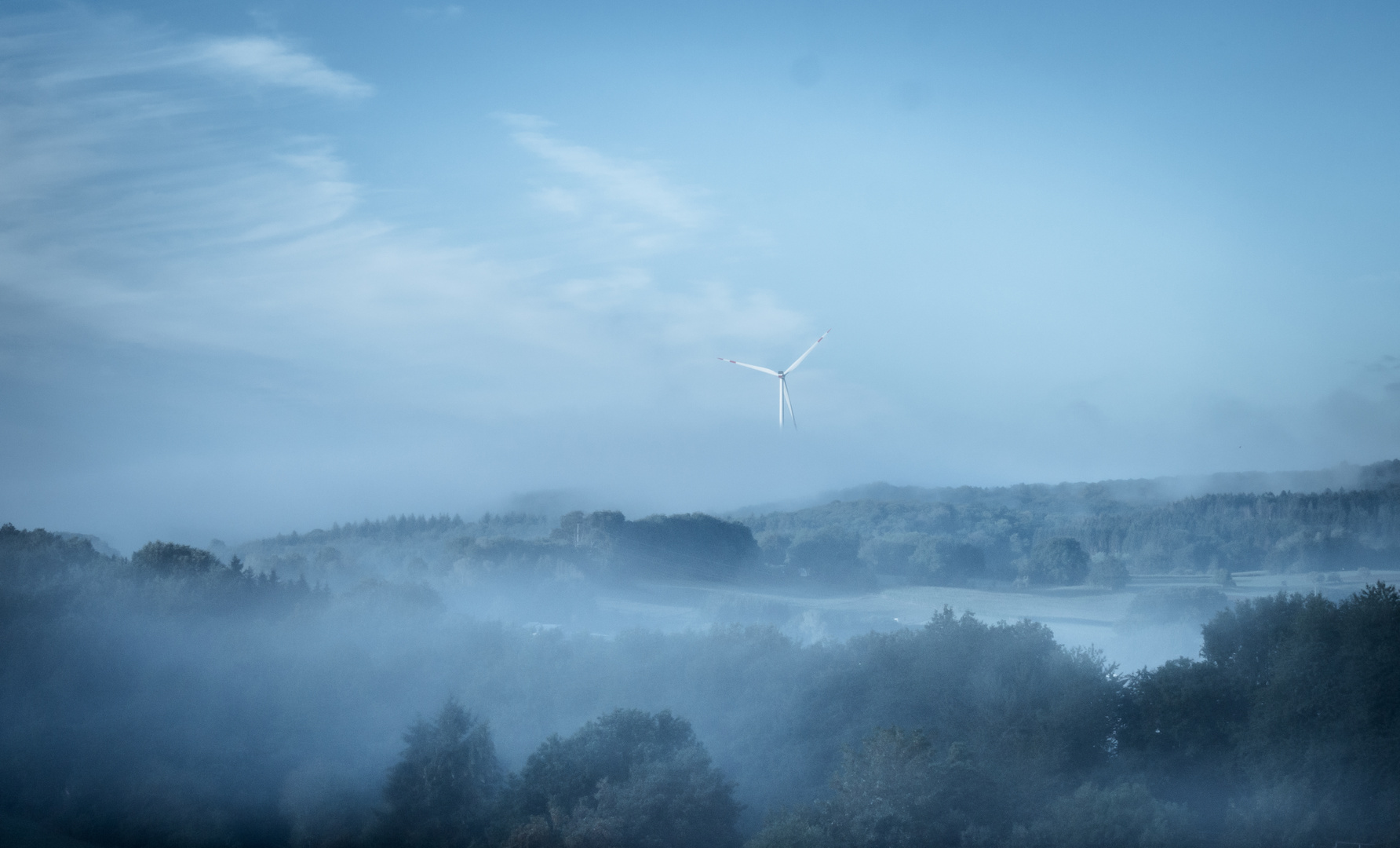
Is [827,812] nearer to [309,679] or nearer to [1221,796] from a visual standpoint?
[1221,796]

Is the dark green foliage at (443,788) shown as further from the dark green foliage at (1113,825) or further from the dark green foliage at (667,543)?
the dark green foliage at (667,543)

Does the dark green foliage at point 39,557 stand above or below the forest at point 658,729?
above

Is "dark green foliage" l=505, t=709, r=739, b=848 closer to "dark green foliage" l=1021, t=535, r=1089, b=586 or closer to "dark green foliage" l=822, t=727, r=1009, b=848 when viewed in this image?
"dark green foliage" l=822, t=727, r=1009, b=848

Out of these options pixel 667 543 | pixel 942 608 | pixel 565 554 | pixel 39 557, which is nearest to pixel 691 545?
pixel 667 543

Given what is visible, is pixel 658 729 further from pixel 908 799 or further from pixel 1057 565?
pixel 1057 565

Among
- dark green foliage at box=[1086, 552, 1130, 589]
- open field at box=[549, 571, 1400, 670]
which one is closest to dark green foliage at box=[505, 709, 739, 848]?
open field at box=[549, 571, 1400, 670]

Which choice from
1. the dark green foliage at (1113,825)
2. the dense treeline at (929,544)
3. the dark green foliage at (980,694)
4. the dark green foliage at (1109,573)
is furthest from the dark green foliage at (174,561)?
the dark green foliage at (1109,573)
